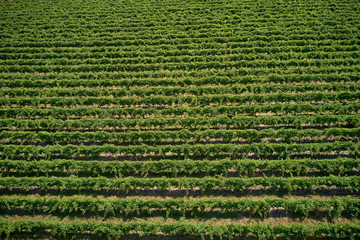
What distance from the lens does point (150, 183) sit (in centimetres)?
1304

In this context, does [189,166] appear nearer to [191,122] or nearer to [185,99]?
[191,122]

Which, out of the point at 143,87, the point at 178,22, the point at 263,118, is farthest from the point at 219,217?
the point at 178,22

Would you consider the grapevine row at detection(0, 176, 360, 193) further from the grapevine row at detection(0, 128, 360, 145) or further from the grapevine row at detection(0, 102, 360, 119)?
the grapevine row at detection(0, 102, 360, 119)

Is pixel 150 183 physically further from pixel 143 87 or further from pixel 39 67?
pixel 39 67

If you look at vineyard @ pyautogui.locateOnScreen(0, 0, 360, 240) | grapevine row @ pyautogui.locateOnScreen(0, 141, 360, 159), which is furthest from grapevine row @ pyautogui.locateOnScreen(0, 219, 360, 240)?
grapevine row @ pyautogui.locateOnScreen(0, 141, 360, 159)

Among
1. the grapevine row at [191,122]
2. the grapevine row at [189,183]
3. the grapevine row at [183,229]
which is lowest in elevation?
the grapevine row at [183,229]

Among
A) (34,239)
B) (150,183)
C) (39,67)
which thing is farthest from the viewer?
(39,67)

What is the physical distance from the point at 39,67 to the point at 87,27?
8.95 metres

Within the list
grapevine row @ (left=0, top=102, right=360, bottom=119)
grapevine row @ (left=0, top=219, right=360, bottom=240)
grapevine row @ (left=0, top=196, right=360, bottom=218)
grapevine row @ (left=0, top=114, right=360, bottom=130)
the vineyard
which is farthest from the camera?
grapevine row @ (left=0, top=102, right=360, bottom=119)

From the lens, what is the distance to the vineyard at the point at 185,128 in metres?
12.2

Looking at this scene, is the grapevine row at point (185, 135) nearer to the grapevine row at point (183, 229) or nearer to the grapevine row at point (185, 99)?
the grapevine row at point (185, 99)

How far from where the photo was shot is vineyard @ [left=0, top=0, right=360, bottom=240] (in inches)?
482

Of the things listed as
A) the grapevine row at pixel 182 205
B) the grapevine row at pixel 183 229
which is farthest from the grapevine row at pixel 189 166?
the grapevine row at pixel 183 229

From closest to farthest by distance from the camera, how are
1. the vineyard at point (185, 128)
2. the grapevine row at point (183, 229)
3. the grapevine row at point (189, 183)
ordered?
the grapevine row at point (183, 229) → the vineyard at point (185, 128) → the grapevine row at point (189, 183)
